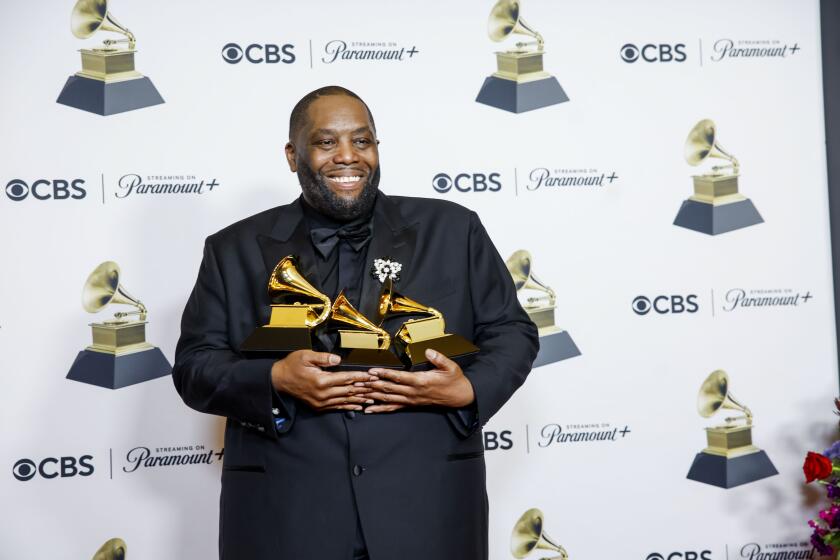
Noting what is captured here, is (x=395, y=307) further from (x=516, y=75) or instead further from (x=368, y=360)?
(x=516, y=75)

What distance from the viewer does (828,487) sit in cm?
345

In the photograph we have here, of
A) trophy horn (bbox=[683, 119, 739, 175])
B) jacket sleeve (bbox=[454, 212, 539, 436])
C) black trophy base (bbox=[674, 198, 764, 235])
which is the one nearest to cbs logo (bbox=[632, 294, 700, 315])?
black trophy base (bbox=[674, 198, 764, 235])

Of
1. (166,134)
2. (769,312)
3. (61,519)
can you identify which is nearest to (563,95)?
(769,312)

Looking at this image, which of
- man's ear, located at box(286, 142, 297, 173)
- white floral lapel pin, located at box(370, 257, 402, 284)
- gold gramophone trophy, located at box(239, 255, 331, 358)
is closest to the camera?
gold gramophone trophy, located at box(239, 255, 331, 358)

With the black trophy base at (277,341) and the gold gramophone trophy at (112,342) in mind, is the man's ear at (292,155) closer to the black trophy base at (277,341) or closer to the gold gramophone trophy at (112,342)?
the black trophy base at (277,341)

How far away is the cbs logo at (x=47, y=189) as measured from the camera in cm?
347

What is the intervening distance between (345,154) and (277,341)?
560mm

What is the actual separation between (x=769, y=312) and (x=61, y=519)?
9.94ft

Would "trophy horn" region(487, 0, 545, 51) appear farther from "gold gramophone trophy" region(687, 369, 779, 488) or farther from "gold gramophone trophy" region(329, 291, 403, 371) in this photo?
"gold gramophone trophy" region(329, 291, 403, 371)

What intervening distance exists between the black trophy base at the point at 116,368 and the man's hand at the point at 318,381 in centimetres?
155

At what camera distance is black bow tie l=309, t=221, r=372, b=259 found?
2422 mm

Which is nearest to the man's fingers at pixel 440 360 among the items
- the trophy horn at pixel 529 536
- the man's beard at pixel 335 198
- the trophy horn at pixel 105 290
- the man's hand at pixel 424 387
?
the man's hand at pixel 424 387

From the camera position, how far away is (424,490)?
2199 mm

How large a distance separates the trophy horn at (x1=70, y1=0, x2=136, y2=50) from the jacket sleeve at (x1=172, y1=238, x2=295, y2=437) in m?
1.53
